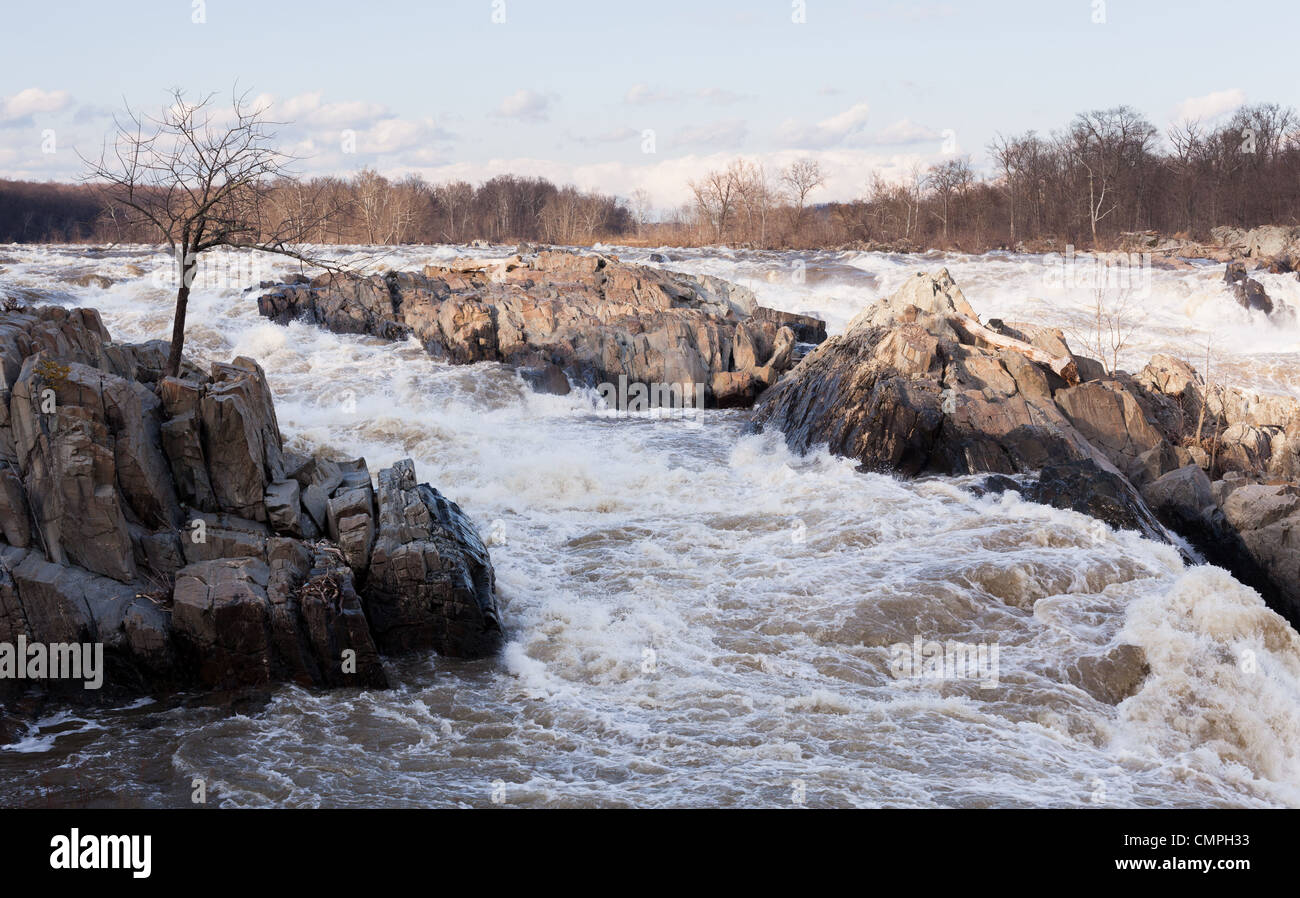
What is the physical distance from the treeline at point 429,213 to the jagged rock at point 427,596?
163ft

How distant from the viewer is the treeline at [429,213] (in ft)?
204

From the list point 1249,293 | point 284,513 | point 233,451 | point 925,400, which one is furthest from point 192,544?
point 1249,293

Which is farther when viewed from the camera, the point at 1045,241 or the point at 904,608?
the point at 1045,241

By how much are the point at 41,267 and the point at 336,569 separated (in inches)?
1239

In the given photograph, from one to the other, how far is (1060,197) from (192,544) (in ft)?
214

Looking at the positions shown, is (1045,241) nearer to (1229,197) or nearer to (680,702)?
(1229,197)

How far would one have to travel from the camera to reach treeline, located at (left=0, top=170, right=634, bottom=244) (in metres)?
62.2

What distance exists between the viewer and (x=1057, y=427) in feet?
45.8

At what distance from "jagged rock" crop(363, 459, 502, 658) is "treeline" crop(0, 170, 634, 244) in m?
49.7

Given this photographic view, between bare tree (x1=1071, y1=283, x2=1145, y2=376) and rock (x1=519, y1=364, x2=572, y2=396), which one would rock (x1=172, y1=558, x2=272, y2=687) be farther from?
bare tree (x1=1071, y1=283, x2=1145, y2=376)

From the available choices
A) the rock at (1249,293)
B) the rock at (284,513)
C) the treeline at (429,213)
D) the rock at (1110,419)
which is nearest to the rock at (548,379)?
the rock at (1110,419)

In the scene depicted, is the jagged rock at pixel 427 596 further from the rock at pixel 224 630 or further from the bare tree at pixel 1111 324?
the bare tree at pixel 1111 324

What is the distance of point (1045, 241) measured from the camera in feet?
175
